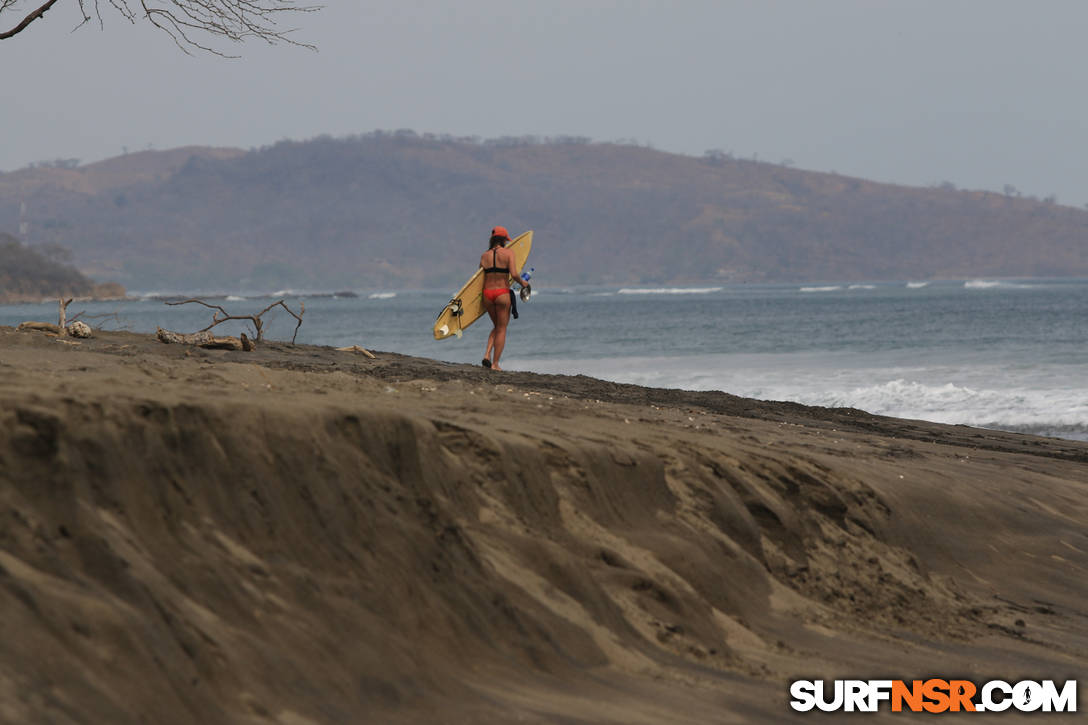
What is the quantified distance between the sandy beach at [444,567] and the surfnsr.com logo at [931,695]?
0.09 m

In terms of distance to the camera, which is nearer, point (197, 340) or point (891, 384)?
point (197, 340)

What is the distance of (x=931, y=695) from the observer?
4.27 m

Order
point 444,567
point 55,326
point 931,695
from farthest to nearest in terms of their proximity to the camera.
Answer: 1. point 55,326
2. point 931,695
3. point 444,567

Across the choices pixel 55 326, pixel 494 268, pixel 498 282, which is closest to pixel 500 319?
pixel 498 282

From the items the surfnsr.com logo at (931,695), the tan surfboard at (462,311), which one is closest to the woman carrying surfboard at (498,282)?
the tan surfboard at (462,311)

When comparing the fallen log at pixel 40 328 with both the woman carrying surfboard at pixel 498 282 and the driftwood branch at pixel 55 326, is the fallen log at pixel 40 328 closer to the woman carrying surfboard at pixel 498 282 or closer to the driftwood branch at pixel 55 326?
the driftwood branch at pixel 55 326

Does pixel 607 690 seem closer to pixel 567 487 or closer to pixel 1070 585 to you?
pixel 567 487

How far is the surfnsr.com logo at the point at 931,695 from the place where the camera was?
4070mm

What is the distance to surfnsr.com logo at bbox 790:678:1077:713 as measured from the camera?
407cm

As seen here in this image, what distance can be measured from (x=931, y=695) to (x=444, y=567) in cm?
187

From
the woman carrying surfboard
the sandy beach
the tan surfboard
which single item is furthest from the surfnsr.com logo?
the tan surfboard

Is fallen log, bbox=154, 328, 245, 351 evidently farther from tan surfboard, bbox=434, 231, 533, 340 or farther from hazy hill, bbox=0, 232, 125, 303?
hazy hill, bbox=0, 232, 125, 303

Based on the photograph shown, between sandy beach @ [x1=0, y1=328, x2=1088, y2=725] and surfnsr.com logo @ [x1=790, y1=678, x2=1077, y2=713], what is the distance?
9cm

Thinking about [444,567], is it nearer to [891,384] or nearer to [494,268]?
[494,268]
